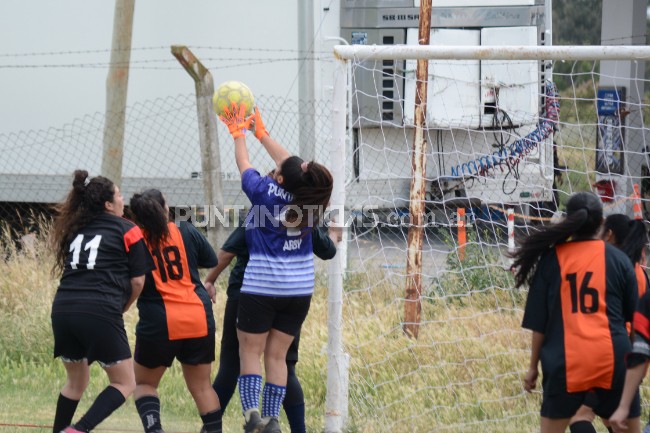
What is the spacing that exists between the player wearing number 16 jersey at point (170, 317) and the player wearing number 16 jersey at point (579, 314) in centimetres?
203

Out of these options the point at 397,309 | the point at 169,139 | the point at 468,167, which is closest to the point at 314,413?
the point at 397,309

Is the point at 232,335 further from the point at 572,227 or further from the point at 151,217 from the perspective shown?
the point at 572,227

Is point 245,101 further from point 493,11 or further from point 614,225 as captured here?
point 493,11

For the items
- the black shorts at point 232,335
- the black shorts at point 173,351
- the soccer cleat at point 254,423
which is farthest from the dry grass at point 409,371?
the black shorts at point 173,351

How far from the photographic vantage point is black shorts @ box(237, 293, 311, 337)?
19.0 ft

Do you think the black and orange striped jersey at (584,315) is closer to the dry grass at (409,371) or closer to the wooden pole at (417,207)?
the dry grass at (409,371)

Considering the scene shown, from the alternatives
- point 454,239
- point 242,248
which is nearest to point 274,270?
point 242,248

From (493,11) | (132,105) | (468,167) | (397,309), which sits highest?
(493,11)

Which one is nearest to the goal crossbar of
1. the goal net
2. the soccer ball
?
the goal net

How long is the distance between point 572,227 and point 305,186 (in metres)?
1.59

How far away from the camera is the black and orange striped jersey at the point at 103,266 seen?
5.76 meters

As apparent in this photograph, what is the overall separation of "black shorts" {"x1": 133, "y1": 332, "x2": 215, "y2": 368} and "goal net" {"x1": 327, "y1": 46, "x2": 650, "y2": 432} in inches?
35.9

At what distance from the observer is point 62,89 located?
41.3ft

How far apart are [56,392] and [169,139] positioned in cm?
457
